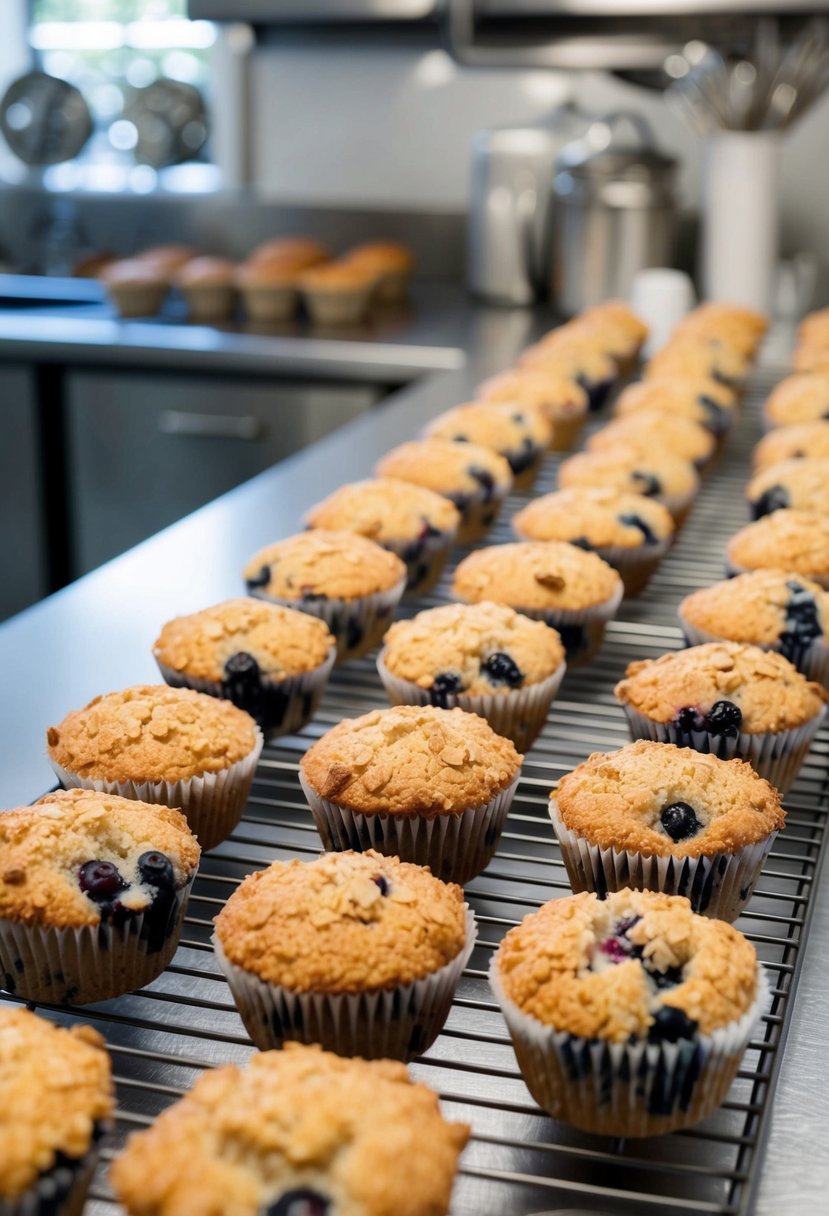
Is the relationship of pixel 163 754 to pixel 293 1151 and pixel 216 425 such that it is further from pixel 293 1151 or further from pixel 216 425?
pixel 216 425

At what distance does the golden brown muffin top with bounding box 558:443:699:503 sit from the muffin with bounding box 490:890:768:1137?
4.68 ft

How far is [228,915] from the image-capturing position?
4.45 ft

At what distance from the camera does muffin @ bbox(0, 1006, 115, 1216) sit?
1017 millimetres

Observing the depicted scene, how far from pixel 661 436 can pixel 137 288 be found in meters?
2.16

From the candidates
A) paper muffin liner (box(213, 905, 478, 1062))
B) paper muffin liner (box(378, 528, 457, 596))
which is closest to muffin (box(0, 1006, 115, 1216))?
paper muffin liner (box(213, 905, 478, 1062))

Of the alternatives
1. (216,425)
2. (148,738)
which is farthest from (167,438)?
(148,738)

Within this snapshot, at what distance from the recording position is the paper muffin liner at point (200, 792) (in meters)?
1.62

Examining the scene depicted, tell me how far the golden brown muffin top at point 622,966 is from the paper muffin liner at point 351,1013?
0.07m

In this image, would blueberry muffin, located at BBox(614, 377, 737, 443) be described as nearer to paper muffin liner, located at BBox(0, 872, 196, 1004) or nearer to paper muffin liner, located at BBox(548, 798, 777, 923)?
paper muffin liner, located at BBox(548, 798, 777, 923)

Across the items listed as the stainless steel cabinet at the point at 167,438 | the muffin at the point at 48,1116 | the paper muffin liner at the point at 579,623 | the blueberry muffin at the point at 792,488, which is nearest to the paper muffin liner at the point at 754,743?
the paper muffin liner at the point at 579,623

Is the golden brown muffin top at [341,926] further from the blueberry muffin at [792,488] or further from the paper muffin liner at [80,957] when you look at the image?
the blueberry muffin at [792,488]

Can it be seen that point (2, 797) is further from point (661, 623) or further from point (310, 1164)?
point (661, 623)

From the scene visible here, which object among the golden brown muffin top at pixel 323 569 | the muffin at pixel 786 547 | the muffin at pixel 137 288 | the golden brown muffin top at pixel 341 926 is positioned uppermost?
the golden brown muffin top at pixel 341 926

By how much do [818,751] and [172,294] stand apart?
3.49 meters
